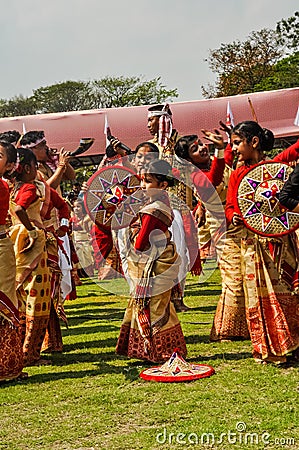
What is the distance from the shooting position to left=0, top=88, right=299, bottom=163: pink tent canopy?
1750 centimetres

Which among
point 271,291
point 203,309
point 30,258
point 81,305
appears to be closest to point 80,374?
point 30,258

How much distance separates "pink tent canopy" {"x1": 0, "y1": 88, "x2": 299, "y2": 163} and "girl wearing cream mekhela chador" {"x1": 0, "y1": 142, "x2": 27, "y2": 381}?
1261cm

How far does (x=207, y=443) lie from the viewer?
12.3 feet

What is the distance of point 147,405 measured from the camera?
4.52m

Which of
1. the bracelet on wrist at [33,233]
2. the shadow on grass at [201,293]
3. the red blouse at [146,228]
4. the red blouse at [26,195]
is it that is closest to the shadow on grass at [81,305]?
the shadow on grass at [201,293]

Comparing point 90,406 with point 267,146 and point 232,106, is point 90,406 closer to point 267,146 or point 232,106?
point 267,146

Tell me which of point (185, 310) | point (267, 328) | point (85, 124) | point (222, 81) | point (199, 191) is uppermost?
point (222, 81)

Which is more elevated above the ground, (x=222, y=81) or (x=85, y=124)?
(x=222, y=81)

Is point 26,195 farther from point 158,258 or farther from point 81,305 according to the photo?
point 81,305

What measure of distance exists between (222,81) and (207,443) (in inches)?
1437


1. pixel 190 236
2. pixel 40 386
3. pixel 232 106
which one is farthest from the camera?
pixel 232 106

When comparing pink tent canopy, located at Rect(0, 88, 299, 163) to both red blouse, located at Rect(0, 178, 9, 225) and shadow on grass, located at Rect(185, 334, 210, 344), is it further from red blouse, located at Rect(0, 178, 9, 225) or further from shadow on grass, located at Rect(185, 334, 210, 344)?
red blouse, located at Rect(0, 178, 9, 225)

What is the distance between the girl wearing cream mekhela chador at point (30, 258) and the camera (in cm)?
575

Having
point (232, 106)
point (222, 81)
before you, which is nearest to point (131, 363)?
point (232, 106)
